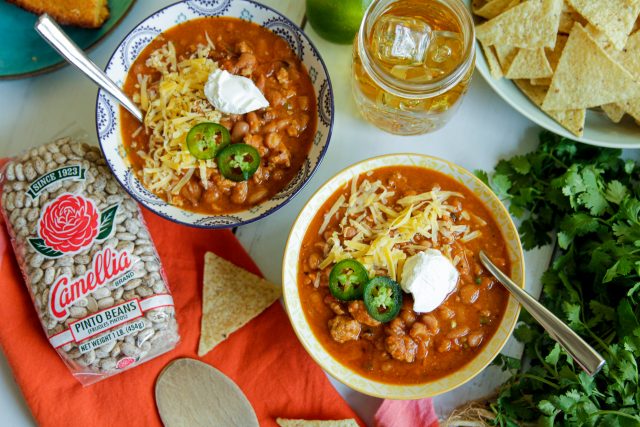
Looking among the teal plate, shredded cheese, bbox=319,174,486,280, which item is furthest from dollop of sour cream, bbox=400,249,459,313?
the teal plate

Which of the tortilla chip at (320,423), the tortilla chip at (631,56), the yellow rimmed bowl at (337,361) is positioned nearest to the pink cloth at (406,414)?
the tortilla chip at (320,423)

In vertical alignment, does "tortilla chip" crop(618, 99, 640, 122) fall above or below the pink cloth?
above

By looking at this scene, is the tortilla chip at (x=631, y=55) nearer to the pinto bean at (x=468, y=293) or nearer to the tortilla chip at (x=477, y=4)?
the tortilla chip at (x=477, y=4)

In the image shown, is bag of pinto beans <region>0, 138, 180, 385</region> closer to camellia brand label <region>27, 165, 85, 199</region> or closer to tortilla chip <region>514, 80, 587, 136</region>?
camellia brand label <region>27, 165, 85, 199</region>

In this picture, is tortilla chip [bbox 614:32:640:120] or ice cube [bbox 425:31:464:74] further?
tortilla chip [bbox 614:32:640:120]

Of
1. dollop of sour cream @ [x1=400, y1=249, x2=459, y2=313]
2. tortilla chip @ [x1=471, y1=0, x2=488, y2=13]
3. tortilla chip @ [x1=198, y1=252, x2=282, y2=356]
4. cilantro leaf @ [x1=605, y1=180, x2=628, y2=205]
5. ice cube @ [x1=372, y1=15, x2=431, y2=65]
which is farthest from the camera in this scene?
tortilla chip @ [x1=471, y1=0, x2=488, y2=13]

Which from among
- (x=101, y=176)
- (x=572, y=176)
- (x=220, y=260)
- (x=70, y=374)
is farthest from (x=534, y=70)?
(x=70, y=374)

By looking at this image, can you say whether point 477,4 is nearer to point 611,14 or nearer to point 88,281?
point 611,14

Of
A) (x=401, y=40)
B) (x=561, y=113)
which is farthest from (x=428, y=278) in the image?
(x=561, y=113)
